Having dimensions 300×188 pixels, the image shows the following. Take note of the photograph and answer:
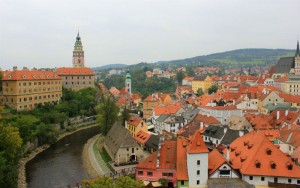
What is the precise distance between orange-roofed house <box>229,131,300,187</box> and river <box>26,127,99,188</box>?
18.4 meters

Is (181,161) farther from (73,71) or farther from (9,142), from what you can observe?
(73,71)


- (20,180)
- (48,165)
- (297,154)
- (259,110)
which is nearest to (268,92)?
(259,110)

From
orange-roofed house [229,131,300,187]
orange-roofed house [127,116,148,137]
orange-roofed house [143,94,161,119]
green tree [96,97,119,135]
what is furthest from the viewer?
orange-roofed house [143,94,161,119]

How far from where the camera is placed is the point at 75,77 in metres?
89.3

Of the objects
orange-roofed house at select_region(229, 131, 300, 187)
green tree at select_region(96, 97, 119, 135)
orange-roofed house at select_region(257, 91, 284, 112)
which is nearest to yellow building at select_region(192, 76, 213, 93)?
orange-roofed house at select_region(257, 91, 284, 112)

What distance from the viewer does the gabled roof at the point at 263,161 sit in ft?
95.1

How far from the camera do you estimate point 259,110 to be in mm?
67312

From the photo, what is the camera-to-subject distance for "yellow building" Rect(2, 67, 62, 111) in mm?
64062

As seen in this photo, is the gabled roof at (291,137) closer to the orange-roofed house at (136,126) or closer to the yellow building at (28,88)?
the orange-roofed house at (136,126)

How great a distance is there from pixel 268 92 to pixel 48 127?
1754 inches

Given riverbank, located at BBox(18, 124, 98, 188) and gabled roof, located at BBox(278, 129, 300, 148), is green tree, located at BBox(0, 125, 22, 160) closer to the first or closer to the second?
riverbank, located at BBox(18, 124, 98, 188)

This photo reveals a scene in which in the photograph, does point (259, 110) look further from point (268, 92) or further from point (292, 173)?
point (292, 173)

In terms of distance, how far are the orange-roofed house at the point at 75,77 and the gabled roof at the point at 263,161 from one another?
211 ft

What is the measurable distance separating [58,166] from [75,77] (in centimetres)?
4902
